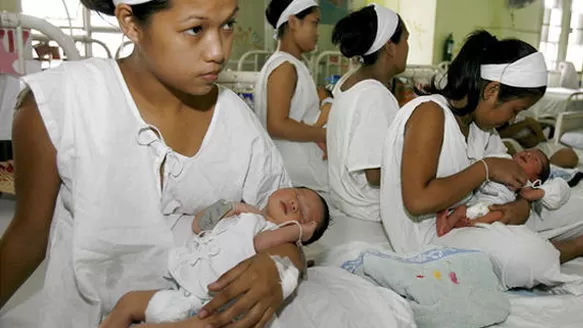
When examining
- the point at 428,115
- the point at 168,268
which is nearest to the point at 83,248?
the point at 168,268

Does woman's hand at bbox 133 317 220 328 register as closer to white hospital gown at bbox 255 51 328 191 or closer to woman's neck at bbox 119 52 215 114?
woman's neck at bbox 119 52 215 114

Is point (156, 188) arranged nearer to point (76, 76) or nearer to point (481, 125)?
point (76, 76)

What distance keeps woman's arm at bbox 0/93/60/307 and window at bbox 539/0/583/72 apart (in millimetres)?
7069

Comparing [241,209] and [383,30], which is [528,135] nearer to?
[383,30]

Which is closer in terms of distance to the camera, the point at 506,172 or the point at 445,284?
the point at 445,284

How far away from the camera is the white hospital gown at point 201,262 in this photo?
104 centimetres

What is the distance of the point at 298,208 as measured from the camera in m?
1.35

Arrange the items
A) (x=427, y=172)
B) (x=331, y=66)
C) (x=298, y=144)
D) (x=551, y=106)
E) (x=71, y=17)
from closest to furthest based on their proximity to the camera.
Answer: (x=427, y=172), (x=298, y=144), (x=71, y=17), (x=331, y=66), (x=551, y=106)

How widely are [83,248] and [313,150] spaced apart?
5.34 ft

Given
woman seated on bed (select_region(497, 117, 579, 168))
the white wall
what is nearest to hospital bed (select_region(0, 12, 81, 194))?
the white wall

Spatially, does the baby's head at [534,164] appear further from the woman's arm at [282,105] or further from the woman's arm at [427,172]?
the woman's arm at [282,105]

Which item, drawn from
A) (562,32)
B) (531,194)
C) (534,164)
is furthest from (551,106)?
(531,194)

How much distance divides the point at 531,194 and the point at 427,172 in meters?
0.56

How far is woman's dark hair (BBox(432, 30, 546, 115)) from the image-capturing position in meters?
1.66
